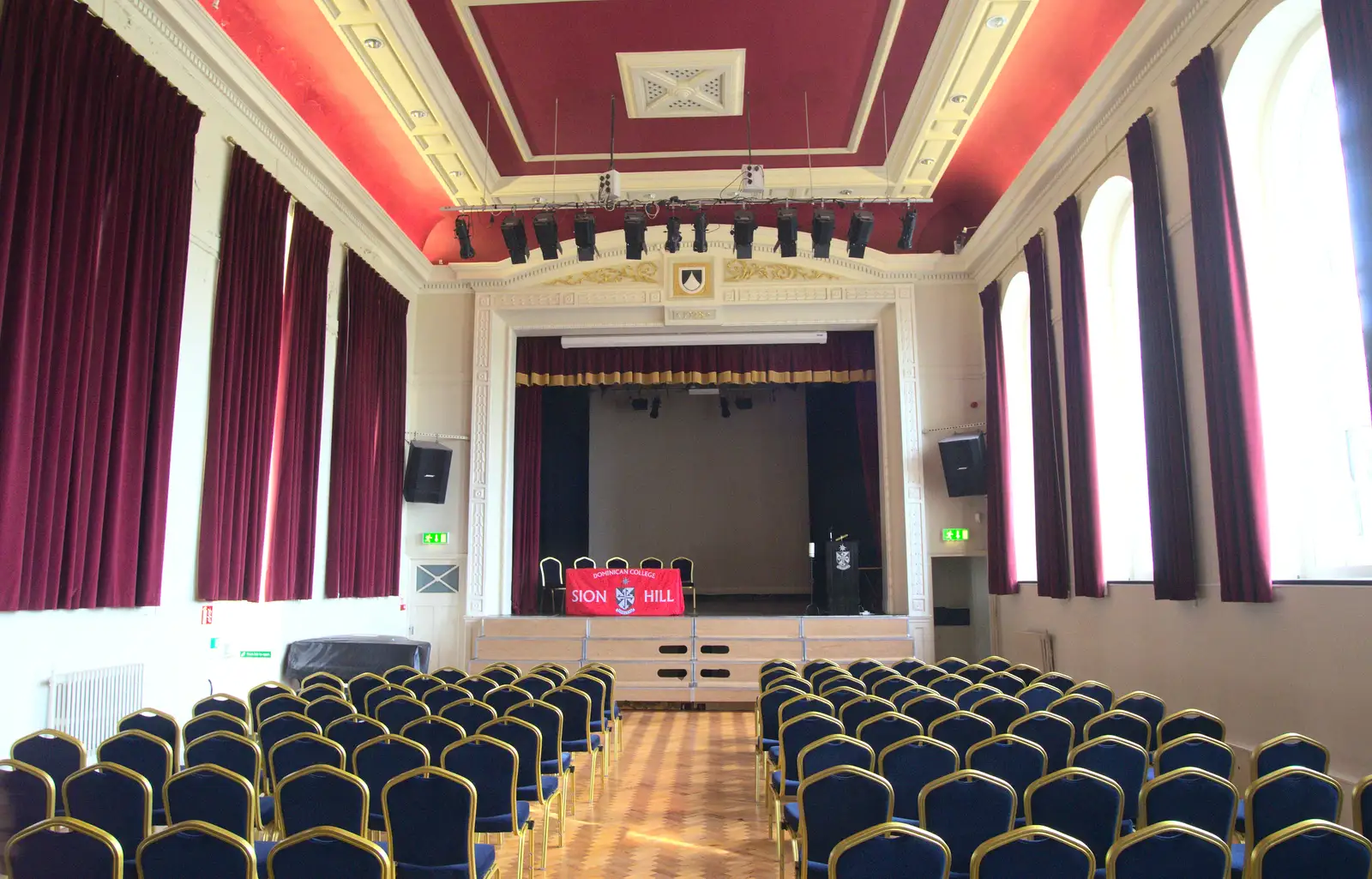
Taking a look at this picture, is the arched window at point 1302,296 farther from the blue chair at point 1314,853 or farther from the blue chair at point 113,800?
the blue chair at point 113,800

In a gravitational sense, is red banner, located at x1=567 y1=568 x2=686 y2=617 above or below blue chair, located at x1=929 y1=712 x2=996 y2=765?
above

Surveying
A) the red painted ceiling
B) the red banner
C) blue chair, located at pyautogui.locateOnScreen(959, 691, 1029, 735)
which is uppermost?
the red painted ceiling

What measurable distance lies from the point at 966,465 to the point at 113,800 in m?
9.32

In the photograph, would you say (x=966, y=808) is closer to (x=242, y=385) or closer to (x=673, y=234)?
(x=242, y=385)

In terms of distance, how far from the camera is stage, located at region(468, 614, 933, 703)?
408 inches

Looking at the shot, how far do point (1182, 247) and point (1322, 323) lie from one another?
3.60ft

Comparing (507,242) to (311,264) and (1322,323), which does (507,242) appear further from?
(1322,323)

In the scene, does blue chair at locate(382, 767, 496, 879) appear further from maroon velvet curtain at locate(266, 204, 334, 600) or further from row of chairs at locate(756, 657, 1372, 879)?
maroon velvet curtain at locate(266, 204, 334, 600)

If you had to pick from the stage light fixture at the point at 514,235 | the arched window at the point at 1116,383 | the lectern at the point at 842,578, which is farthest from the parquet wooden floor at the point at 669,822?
the stage light fixture at the point at 514,235

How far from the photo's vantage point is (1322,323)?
5.78 meters

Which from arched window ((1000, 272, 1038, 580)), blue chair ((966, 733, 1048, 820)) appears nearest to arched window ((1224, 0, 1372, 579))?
blue chair ((966, 733, 1048, 820))

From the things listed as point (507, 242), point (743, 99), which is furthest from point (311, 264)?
point (743, 99)

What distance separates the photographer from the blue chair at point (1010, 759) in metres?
3.83

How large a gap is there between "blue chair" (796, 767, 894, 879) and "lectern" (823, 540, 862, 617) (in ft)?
29.0
